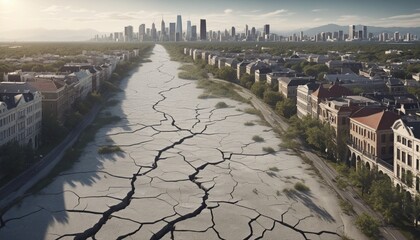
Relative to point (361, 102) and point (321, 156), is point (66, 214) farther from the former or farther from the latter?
point (361, 102)

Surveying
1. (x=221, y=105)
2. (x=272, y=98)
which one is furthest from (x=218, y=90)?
(x=272, y=98)

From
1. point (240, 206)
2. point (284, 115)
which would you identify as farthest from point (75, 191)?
point (284, 115)

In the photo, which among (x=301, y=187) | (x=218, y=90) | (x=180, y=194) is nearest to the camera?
(x=180, y=194)

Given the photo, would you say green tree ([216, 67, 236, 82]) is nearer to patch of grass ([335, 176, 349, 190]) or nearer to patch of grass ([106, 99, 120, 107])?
patch of grass ([106, 99, 120, 107])

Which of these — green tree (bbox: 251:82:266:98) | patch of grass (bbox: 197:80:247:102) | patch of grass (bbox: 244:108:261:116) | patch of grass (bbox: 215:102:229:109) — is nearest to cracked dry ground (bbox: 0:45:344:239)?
patch of grass (bbox: 244:108:261:116)

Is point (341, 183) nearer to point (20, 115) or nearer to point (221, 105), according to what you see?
point (20, 115)

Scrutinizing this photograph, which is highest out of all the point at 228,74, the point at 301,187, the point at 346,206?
the point at 228,74
